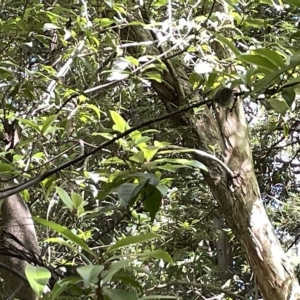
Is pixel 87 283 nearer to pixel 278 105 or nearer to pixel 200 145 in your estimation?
pixel 278 105

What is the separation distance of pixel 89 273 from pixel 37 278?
56 millimetres

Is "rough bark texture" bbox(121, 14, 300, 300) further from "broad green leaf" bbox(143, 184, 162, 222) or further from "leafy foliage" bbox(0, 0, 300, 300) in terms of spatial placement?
"broad green leaf" bbox(143, 184, 162, 222)

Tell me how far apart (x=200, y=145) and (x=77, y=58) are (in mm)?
455

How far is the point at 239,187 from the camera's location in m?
1.38

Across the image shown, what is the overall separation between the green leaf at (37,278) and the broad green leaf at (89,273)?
0.13ft

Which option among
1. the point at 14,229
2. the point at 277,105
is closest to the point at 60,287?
the point at 277,105

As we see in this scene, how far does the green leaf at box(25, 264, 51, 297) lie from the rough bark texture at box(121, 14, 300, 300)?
3.11ft

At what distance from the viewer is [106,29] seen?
4.03 feet

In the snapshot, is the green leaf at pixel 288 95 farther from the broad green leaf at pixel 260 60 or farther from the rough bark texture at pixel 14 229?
the rough bark texture at pixel 14 229

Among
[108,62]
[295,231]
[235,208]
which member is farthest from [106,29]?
Result: [295,231]

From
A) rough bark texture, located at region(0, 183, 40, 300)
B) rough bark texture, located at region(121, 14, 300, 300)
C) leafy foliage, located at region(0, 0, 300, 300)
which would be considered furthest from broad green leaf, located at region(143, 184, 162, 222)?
rough bark texture, located at region(121, 14, 300, 300)

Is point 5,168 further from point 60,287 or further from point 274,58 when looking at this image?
point 274,58

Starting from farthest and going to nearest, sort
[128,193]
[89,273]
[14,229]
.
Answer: [14,229], [128,193], [89,273]

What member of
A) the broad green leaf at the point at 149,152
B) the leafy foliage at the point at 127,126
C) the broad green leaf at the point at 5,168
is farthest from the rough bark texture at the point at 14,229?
the broad green leaf at the point at 149,152
